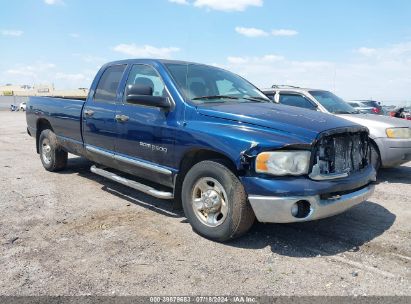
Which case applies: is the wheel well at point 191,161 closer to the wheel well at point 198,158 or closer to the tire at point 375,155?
the wheel well at point 198,158

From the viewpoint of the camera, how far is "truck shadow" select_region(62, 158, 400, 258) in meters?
3.97

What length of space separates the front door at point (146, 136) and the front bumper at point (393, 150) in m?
4.14

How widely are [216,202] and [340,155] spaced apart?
1330 mm

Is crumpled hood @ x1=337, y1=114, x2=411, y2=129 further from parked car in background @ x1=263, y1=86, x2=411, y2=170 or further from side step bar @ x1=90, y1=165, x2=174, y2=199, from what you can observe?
side step bar @ x1=90, y1=165, x2=174, y2=199

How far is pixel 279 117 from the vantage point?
4.00 meters

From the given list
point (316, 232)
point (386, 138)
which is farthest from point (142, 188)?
point (386, 138)

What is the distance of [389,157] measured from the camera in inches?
270

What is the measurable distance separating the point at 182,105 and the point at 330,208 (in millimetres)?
1920

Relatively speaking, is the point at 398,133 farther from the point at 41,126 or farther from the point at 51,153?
the point at 41,126

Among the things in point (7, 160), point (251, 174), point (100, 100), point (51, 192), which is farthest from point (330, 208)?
point (7, 160)

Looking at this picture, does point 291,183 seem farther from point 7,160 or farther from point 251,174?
point 7,160

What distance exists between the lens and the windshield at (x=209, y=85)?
4695mm

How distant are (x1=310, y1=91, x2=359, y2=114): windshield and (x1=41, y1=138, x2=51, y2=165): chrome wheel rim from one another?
5.27 metres

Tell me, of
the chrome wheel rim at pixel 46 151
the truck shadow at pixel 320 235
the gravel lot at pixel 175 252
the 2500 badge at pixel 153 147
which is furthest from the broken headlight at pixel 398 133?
the chrome wheel rim at pixel 46 151
